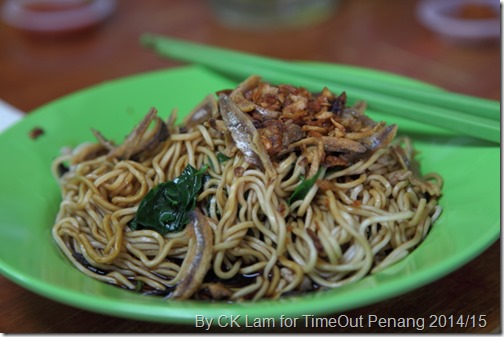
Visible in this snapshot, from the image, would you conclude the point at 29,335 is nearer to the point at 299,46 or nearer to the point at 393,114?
the point at 393,114

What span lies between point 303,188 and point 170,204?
1.41 feet

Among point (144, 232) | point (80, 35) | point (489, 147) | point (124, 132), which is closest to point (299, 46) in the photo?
point (80, 35)

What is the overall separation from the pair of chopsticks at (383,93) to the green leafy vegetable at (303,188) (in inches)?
22.4

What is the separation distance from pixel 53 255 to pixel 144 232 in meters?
0.29

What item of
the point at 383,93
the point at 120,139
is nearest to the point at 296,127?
the point at 383,93

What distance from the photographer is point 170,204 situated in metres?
2.00

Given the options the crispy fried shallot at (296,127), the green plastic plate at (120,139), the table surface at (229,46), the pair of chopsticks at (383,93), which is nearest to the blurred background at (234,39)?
the table surface at (229,46)

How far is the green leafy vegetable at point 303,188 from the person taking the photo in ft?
6.35

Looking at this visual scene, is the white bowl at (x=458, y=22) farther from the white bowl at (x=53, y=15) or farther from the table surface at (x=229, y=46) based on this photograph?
the white bowl at (x=53, y=15)

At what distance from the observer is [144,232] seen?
2008 mm

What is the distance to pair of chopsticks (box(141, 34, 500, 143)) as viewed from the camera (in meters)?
2.19

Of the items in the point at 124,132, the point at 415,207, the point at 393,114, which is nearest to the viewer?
the point at 415,207

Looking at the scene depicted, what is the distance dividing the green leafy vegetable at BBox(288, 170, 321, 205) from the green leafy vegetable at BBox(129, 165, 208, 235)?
0.31m

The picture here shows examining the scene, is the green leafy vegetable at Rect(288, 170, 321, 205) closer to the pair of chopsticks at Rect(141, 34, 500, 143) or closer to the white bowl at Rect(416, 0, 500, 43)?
the pair of chopsticks at Rect(141, 34, 500, 143)
